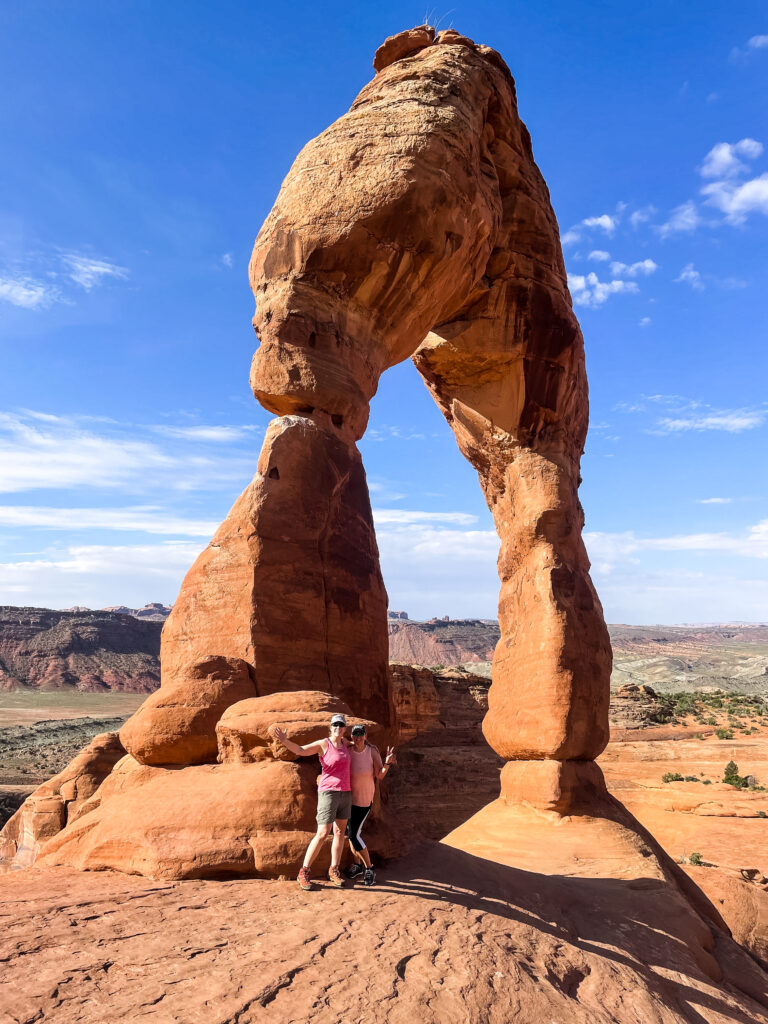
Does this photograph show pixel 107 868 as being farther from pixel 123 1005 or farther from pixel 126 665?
pixel 126 665

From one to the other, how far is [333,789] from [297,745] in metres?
0.37

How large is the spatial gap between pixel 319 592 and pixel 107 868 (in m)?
2.84

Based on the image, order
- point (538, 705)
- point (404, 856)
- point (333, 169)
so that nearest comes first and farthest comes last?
1. point (404, 856)
2. point (333, 169)
3. point (538, 705)

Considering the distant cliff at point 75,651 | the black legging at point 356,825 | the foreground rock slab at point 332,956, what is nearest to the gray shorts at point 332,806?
the black legging at point 356,825

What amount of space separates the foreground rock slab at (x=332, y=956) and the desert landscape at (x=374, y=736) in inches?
0.8

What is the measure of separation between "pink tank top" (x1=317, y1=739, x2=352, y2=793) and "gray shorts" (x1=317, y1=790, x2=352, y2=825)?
25mm

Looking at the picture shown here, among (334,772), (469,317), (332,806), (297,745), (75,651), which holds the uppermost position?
(469,317)

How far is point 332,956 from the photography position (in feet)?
11.4

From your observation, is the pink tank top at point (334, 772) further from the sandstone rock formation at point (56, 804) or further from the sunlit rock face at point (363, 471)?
the sandstone rock formation at point (56, 804)

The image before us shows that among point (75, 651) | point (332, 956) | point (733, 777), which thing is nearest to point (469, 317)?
point (332, 956)

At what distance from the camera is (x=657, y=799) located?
18.8 m

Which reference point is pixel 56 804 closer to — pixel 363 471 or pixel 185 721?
pixel 185 721

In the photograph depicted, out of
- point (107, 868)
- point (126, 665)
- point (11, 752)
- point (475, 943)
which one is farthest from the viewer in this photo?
point (126, 665)

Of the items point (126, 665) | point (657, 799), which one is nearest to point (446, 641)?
point (126, 665)
